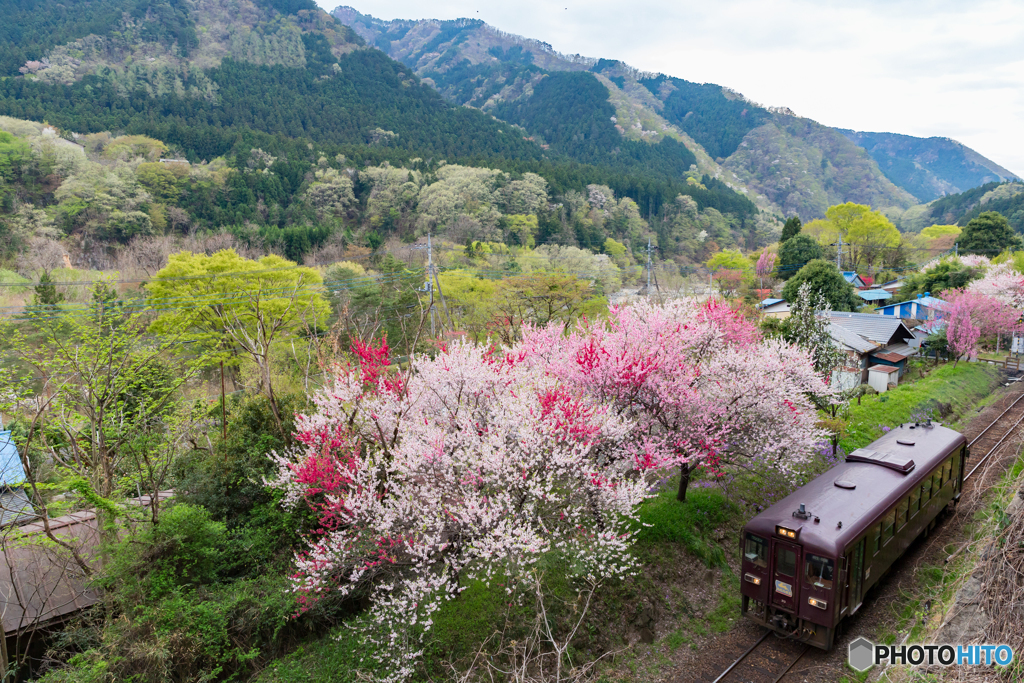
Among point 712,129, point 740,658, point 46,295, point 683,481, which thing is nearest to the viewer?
point 740,658

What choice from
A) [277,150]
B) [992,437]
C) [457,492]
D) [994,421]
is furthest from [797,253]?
[277,150]

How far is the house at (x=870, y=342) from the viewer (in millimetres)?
23922

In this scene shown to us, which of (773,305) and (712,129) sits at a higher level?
(712,129)

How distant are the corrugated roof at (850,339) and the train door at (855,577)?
18.4 meters

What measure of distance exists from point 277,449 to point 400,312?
16.1 m

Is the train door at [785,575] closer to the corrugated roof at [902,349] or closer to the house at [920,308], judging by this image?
the corrugated roof at [902,349]

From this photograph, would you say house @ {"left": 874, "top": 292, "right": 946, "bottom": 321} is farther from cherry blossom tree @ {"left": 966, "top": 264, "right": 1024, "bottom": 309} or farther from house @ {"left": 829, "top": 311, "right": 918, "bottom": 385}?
house @ {"left": 829, "top": 311, "right": 918, "bottom": 385}

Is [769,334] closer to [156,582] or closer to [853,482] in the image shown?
[853,482]

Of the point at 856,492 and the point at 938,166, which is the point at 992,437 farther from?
the point at 938,166

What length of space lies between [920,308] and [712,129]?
129306 millimetres

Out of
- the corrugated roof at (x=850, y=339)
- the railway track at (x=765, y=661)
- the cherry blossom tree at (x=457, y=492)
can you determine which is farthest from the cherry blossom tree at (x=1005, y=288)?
the cherry blossom tree at (x=457, y=492)

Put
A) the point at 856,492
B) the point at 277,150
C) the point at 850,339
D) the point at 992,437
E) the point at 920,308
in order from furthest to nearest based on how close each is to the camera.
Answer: the point at 277,150
the point at 920,308
the point at 850,339
the point at 992,437
the point at 856,492

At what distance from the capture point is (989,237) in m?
43.0

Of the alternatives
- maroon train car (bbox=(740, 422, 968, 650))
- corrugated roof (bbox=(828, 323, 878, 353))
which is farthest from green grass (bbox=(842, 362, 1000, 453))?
maroon train car (bbox=(740, 422, 968, 650))
